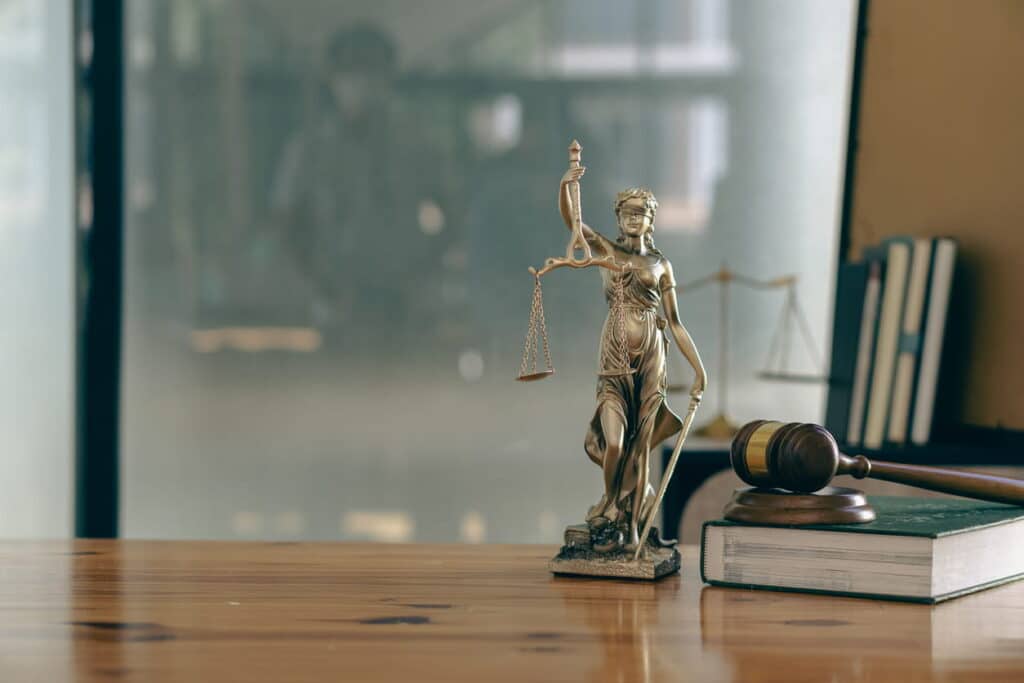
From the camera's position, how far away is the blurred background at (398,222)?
2.70 metres

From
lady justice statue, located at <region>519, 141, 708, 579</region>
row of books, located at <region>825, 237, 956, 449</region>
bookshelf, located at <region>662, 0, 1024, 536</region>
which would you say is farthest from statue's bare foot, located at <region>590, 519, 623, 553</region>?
row of books, located at <region>825, 237, 956, 449</region>

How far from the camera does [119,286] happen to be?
9.28ft

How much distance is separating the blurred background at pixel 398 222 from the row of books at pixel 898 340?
52 cm

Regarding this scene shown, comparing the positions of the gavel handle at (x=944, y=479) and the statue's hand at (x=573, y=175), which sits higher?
the statue's hand at (x=573, y=175)

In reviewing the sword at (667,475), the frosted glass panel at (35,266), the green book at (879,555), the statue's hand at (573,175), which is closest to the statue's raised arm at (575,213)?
the statue's hand at (573,175)

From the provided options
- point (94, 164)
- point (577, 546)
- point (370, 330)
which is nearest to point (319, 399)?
point (370, 330)

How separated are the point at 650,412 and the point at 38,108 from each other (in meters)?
2.13

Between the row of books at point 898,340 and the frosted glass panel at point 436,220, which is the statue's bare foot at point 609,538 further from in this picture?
the frosted glass panel at point 436,220

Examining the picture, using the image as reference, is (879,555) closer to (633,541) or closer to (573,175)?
(633,541)

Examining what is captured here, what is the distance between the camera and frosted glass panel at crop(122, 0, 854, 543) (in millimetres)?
2705

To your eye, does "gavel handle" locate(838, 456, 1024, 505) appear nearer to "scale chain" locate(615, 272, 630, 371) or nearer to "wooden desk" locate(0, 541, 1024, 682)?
"wooden desk" locate(0, 541, 1024, 682)

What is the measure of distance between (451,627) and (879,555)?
0.36 metres

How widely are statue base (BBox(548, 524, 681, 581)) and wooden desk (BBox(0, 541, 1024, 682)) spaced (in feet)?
0.04

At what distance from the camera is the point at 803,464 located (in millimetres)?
1009
